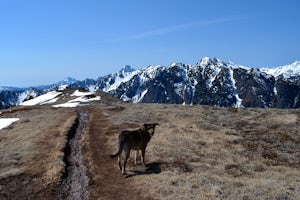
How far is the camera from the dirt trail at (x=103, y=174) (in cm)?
2697

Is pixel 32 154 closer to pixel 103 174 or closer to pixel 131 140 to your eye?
pixel 103 174

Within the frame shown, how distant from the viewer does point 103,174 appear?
102 ft

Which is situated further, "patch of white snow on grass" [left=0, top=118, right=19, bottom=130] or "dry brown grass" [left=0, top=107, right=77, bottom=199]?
"patch of white snow on grass" [left=0, top=118, right=19, bottom=130]

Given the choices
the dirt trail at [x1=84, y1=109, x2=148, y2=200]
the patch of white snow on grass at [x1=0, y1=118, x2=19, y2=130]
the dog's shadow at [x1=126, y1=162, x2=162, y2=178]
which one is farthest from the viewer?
the patch of white snow on grass at [x1=0, y1=118, x2=19, y2=130]

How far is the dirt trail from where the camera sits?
27.0 meters

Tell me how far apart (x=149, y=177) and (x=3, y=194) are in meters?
10.5

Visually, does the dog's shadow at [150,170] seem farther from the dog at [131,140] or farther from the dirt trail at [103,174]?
the dirt trail at [103,174]

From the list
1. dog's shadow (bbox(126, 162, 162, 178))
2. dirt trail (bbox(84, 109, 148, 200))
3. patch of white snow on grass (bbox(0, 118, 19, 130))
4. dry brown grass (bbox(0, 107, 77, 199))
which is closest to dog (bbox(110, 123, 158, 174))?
dog's shadow (bbox(126, 162, 162, 178))

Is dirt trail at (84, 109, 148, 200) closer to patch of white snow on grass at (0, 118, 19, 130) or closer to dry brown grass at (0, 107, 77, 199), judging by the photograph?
dry brown grass at (0, 107, 77, 199)

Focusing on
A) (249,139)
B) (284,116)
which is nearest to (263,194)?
(249,139)

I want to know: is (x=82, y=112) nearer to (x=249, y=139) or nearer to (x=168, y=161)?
(x=249, y=139)

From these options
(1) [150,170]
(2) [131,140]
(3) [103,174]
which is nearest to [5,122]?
(3) [103,174]

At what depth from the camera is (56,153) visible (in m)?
37.0

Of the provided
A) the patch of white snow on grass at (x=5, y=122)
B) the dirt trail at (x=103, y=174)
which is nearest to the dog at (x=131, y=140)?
the dirt trail at (x=103, y=174)
